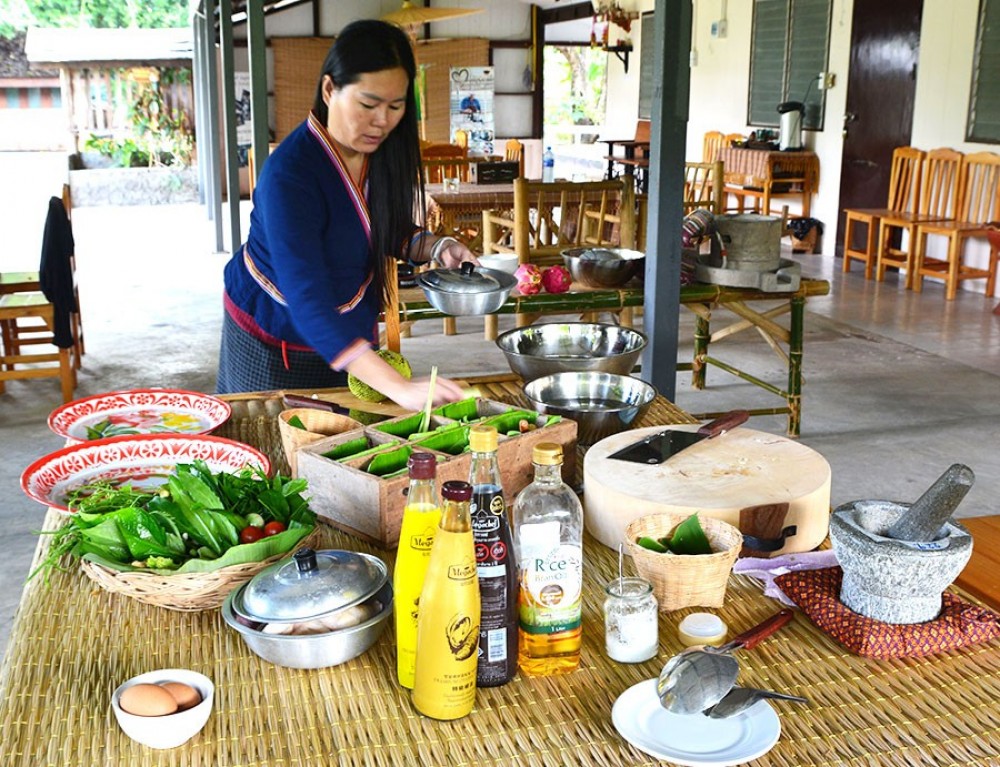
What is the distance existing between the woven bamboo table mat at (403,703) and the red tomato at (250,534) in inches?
4.4

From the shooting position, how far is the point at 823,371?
5.66m

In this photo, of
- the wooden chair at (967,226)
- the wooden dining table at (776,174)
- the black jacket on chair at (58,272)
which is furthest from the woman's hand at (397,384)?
the wooden dining table at (776,174)

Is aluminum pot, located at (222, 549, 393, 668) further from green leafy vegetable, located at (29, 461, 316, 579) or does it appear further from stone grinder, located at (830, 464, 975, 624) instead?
stone grinder, located at (830, 464, 975, 624)

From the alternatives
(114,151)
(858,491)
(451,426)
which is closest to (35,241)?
(114,151)

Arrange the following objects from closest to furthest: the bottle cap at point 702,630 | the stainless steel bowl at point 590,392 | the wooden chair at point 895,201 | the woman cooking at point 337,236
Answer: the bottle cap at point 702,630, the woman cooking at point 337,236, the stainless steel bowl at point 590,392, the wooden chair at point 895,201

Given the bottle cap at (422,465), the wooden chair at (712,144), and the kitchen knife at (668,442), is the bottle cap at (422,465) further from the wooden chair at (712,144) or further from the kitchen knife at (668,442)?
the wooden chair at (712,144)

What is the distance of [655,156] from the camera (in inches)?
130

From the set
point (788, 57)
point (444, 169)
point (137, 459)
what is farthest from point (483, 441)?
point (788, 57)

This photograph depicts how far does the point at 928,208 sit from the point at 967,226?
29.9 inches

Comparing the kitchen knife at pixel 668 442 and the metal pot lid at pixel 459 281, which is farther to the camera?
the metal pot lid at pixel 459 281

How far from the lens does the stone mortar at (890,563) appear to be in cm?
125

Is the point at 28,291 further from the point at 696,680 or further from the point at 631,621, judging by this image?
the point at 696,680

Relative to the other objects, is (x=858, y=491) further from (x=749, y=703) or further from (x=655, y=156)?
(x=749, y=703)

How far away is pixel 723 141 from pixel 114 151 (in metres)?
8.39
